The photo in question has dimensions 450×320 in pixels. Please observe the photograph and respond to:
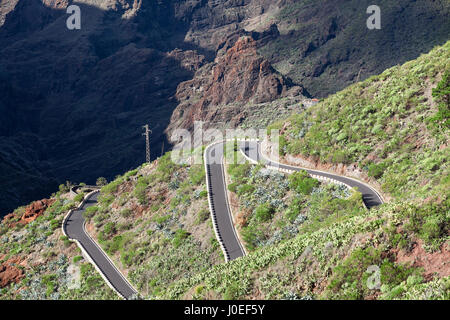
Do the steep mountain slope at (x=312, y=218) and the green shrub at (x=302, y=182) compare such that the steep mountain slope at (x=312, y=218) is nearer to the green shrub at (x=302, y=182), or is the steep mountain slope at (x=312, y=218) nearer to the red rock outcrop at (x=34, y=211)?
the green shrub at (x=302, y=182)

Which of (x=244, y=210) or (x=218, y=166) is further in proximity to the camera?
(x=218, y=166)

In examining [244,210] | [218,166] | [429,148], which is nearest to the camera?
[429,148]

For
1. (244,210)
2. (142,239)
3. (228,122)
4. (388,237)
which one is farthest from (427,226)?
(228,122)

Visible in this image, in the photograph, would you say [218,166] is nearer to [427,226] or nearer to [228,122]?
[427,226]

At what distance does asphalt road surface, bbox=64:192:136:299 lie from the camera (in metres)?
40.7

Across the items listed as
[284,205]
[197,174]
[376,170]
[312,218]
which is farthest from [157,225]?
[376,170]

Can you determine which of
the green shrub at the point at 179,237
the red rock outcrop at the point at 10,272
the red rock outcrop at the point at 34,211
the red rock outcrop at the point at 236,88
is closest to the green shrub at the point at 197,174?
the green shrub at the point at 179,237

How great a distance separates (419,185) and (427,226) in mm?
10922

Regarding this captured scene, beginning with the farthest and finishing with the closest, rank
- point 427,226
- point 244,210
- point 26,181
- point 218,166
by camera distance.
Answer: point 26,181
point 218,166
point 244,210
point 427,226

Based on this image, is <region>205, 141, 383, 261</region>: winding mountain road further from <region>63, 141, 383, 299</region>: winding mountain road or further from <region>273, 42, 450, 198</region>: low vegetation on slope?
<region>273, 42, 450, 198</region>: low vegetation on slope

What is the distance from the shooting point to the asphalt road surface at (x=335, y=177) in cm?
3709

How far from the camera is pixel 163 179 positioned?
53344 mm

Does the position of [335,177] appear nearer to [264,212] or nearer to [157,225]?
[264,212]

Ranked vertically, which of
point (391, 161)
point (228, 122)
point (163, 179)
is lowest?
point (228, 122)
